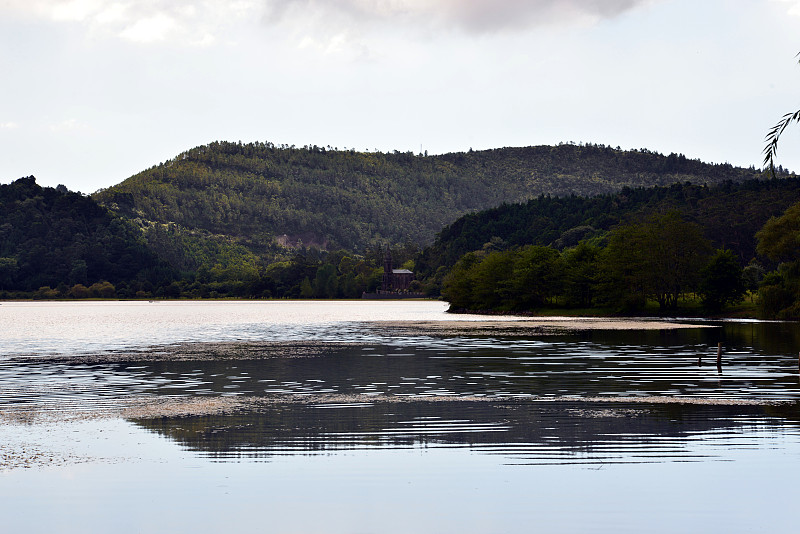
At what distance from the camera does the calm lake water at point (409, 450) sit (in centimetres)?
1972

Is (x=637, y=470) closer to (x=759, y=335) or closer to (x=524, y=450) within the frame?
(x=524, y=450)

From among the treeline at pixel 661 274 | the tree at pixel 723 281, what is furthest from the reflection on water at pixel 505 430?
the tree at pixel 723 281

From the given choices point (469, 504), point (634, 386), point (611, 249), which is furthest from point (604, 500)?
point (611, 249)

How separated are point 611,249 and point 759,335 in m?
87.8

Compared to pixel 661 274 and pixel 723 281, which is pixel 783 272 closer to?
pixel 723 281

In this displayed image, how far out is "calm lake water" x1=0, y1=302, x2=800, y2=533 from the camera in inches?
776

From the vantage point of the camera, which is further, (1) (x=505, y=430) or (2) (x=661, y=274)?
(2) (x=661, y=274)

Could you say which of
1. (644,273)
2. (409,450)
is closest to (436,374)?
(409,450)

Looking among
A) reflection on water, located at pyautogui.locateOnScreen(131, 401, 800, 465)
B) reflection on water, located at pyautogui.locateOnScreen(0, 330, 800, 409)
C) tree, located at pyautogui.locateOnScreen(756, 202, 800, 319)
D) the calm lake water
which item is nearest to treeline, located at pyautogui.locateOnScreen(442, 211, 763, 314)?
tree, located at pyautogui.locateOnScreen(756, 202, 800, 319)

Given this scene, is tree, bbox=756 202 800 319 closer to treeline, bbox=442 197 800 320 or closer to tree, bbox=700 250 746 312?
treeline, bbox=442 197 800 320

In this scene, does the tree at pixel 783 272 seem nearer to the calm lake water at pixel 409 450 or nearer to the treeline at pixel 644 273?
the treeline at pixel 644 273

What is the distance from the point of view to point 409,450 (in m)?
27.4

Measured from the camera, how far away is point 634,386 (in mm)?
45625

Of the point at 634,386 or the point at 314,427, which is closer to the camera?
the point at 314,427
